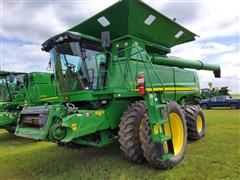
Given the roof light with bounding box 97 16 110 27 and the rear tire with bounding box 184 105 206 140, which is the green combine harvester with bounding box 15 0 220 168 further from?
the rear tire with bounding box 184 105 206 140

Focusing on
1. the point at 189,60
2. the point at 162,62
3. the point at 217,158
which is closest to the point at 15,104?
the point at 162,62

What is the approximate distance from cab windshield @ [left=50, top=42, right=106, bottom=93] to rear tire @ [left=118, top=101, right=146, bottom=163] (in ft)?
3.54

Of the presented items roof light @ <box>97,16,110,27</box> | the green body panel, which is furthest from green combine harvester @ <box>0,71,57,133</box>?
roof light @ <box>97,16,110,27</box>

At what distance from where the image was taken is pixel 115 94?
4.53 metres

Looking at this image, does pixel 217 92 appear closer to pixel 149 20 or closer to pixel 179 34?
pixel 179 34

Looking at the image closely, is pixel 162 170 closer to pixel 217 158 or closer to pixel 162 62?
pixel 217 158

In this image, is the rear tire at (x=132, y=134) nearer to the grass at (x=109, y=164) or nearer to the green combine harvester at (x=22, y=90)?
the grass at (x=109, y=164)

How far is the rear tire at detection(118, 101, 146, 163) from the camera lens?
4.11 metres

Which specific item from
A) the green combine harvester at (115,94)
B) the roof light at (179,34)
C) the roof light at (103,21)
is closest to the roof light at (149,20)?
the green combine harvester at (115,94)

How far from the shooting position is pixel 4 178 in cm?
437

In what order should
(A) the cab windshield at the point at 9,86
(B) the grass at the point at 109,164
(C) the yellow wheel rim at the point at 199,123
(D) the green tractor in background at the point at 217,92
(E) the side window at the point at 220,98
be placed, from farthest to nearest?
(D) the green tractor in background at the point at 217,92 → (E) the side window at the point at 220,98 → (A) the cab windshield at the point at 9,86 → (C) the yellow wheel rim at the point at 199,123 → (B) the grass at the point at 109,164

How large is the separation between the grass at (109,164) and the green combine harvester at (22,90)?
3212 millimetres

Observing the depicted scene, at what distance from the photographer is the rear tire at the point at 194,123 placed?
6445 mm

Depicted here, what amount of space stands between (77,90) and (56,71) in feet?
2.80
